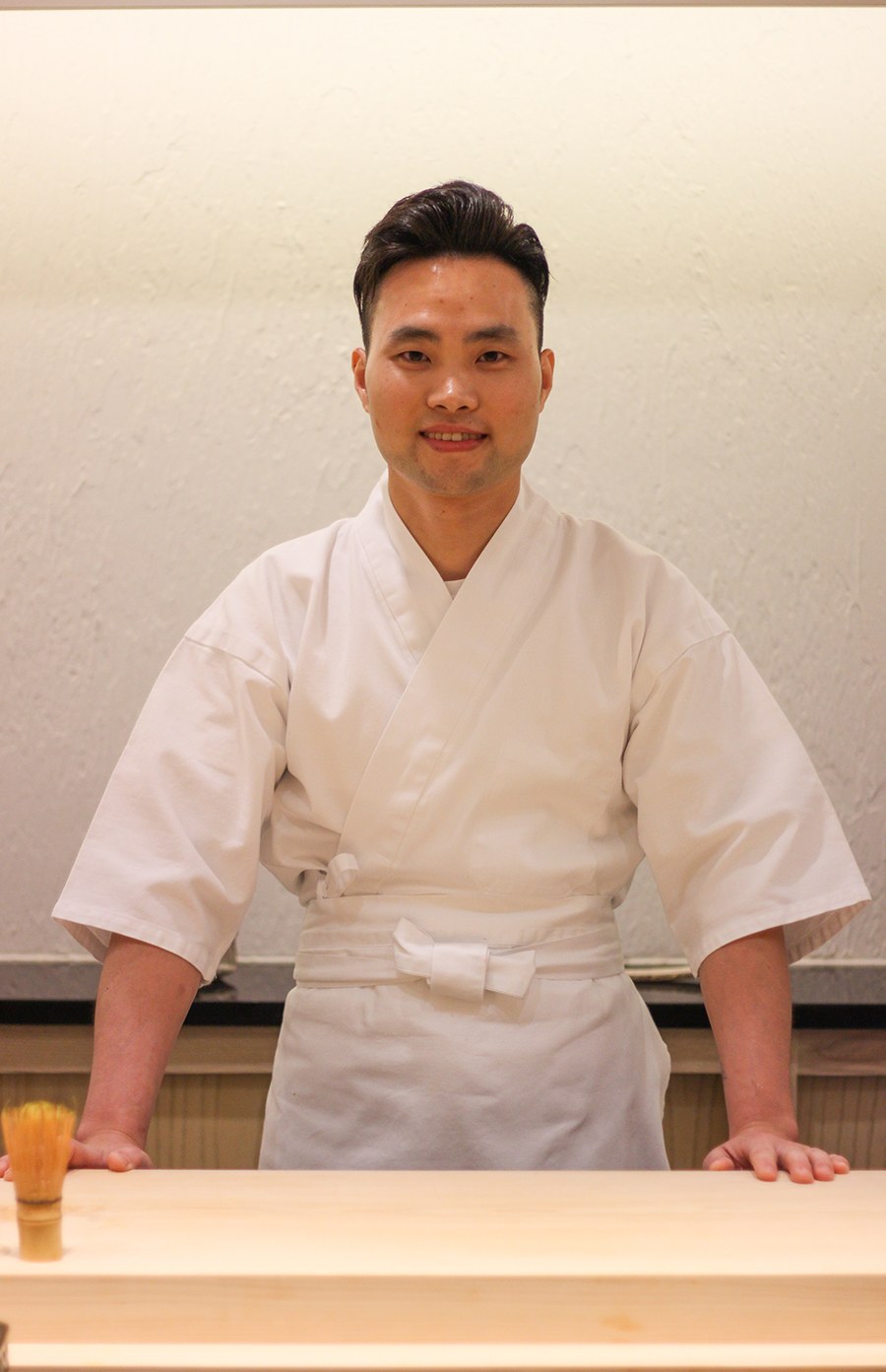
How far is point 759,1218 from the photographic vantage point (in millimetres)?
1204

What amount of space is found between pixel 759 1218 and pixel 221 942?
2.34 ft

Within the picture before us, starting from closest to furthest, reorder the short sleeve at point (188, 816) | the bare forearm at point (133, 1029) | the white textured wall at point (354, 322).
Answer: the bare forearm at point (133, 1029) < the short sleeve at point (188, 816) < the white textured wall at point (354, 322)

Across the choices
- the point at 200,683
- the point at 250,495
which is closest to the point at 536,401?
the point at 200,683

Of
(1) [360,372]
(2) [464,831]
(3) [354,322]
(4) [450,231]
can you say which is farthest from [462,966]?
(3) [354,322]

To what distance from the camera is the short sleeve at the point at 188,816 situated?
1.60 metres

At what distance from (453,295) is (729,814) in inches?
27.0

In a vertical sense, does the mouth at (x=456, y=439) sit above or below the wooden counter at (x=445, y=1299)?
above

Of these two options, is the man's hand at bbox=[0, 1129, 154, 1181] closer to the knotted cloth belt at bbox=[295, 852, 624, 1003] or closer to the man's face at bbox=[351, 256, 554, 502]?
the knotted cloth belt at bbox=[295, 852, 624, 1003]

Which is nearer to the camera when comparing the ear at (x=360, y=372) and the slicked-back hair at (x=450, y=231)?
the slicked-back hair at (x=450, y=231)

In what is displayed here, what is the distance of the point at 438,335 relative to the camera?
166 cm

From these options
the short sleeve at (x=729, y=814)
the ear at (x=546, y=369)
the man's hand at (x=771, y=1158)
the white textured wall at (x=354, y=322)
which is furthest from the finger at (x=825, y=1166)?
the white textured wall at (x=354, y=322)

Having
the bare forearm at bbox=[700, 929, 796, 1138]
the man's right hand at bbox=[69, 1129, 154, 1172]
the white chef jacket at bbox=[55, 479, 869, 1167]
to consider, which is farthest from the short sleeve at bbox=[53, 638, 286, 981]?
the bare forearm at bbox=[700, 929, 796, 1138]

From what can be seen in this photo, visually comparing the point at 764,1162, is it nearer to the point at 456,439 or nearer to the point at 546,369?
the point at 456,439

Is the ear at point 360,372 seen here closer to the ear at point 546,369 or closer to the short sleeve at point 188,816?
the ear at point 546,369
